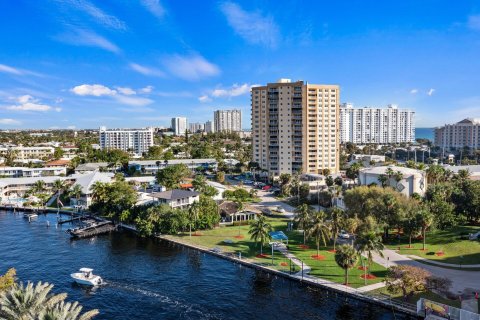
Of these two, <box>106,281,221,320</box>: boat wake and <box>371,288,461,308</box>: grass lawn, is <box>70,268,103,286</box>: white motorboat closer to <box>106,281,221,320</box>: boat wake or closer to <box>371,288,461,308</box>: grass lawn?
<box>106,281,221,320</box>: boat wake

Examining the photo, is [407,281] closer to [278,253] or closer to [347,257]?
[347,257]

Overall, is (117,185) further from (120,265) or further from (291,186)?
(291,186)

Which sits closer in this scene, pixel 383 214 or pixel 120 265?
pixel 120 265

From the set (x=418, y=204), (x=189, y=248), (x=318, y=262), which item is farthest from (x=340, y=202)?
(x=189, y=248)

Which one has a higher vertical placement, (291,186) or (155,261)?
(291,186)

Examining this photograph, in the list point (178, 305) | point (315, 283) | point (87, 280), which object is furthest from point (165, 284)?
point (315, 283)

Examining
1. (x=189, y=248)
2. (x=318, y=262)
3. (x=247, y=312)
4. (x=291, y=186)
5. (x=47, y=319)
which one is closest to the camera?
(x=47, y=319)

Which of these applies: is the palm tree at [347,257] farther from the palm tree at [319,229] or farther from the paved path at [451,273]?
the palm tree at [319,229]
